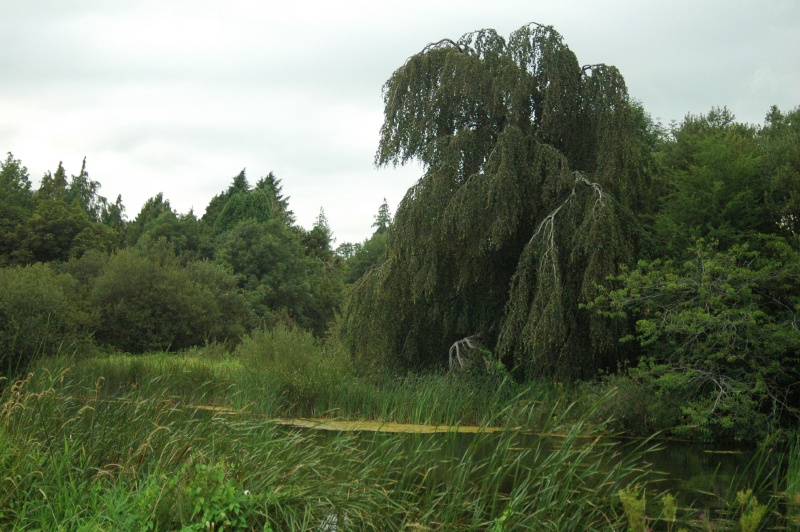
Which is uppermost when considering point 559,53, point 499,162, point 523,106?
point 559,53

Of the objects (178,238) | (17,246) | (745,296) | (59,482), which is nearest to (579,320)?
(745,296)

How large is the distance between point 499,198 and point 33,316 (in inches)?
493

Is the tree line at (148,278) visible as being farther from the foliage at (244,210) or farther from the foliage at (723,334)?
the foliage at (723,334)

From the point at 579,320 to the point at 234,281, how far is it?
68.5 feet

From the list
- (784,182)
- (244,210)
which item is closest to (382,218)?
(244,210)

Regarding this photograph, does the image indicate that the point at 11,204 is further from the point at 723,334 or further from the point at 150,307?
the point at 723,334

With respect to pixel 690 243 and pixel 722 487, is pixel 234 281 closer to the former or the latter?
pixel 690 243

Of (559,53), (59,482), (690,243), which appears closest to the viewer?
(59,482)

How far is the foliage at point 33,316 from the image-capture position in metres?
18.6

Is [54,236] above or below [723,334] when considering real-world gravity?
above

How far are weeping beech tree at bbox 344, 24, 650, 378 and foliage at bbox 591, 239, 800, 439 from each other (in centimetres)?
97

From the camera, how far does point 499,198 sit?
48.1 feet

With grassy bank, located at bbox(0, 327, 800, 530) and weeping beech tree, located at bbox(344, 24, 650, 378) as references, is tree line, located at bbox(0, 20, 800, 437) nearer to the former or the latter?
weeping beech tree, located at bbox(344, 24, 650, 378)

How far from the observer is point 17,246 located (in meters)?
A: 32.0
